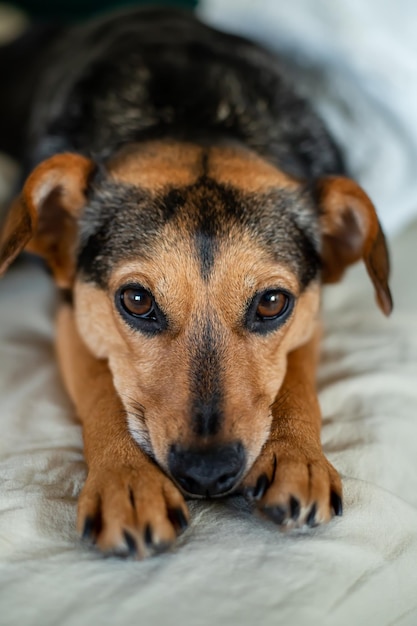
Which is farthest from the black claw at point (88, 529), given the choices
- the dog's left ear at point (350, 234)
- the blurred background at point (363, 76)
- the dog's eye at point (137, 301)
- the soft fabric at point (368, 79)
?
the soft fabric at point (368, 79)

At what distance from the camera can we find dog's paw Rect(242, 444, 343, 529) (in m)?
1.64

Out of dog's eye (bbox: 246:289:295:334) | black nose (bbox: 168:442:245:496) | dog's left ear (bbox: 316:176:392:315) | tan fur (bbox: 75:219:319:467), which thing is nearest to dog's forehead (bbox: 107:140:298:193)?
dog's left ear (bbox: 316:176:392:315)

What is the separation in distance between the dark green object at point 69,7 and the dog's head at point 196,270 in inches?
107

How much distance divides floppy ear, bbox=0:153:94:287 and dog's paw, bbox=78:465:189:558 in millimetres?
799

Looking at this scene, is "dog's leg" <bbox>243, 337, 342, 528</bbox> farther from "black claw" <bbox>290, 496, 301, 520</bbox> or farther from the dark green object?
the dark green object

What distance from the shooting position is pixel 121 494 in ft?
5.28

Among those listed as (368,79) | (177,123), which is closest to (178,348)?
(177,123)

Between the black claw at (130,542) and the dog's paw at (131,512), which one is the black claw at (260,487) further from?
the black claw at (130,542)

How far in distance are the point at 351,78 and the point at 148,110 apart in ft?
3.45

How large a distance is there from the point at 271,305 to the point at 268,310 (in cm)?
2

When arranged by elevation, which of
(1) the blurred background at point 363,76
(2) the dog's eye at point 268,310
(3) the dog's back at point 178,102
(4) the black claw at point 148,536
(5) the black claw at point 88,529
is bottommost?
(5) the black claw at point 88,529

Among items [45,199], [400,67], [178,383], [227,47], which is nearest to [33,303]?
[45,199]

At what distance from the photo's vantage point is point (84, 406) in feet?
6.86

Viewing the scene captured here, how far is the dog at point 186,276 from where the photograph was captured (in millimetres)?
1692
